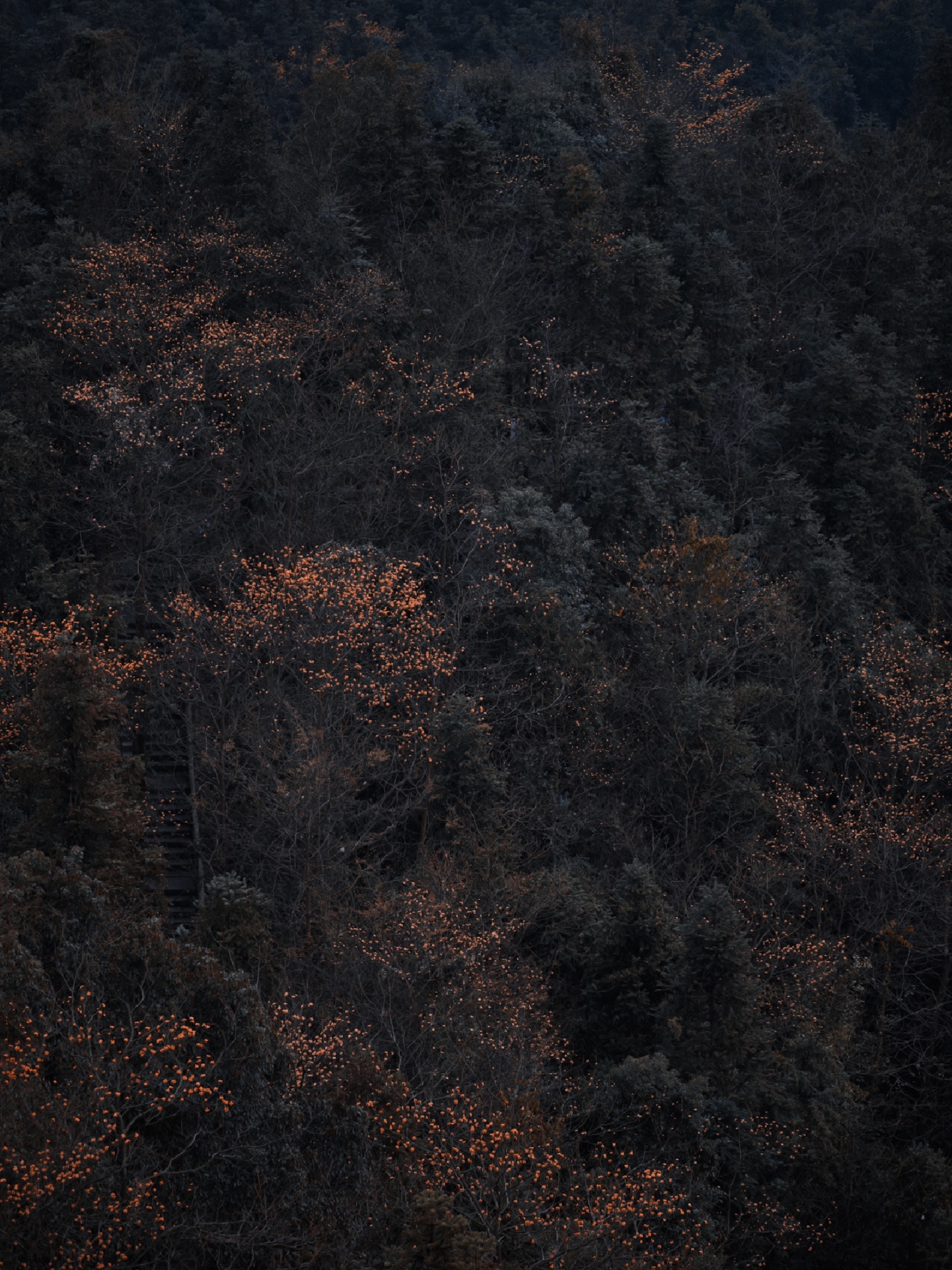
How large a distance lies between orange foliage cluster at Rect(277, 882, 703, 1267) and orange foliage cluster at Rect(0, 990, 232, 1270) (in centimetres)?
199

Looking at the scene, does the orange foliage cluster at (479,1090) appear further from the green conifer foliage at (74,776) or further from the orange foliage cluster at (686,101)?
the orange foliage cluster at (686,101)

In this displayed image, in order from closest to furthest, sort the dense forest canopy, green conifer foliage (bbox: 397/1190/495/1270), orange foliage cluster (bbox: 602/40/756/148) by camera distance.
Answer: green conifer foliage (bbox: 397/1190/495/1270), the dense forest canopy, orange foliage cluster (bbox: 602/40/756/148)

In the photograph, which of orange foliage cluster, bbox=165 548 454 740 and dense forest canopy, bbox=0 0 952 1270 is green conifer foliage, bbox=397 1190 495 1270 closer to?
dense forest canopy, bbox=0 0 952 1270

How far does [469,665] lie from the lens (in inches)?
1086

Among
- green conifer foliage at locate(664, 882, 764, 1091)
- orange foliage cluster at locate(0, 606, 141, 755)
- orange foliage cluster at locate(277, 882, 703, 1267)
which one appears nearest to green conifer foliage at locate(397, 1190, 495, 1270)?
orange foliage cluster at locate(277, 882, 703, 1267)

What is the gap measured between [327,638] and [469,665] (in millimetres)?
4534

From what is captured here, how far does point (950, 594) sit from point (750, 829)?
11448mm

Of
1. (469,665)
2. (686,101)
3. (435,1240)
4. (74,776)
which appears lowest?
(469,665)

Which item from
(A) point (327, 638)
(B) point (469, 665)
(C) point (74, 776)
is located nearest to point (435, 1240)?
(C) point (74, 776)

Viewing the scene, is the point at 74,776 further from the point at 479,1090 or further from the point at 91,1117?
the point at 479,1090

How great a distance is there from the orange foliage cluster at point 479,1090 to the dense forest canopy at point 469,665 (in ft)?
0.41

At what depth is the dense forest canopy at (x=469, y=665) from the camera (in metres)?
15.9

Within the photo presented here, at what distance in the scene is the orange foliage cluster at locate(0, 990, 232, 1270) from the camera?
41.9 feet

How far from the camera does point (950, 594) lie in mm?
35094
